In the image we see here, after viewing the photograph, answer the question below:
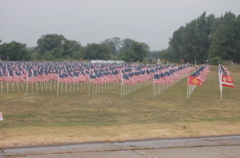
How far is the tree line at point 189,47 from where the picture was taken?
9406cm

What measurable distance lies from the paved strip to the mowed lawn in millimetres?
877

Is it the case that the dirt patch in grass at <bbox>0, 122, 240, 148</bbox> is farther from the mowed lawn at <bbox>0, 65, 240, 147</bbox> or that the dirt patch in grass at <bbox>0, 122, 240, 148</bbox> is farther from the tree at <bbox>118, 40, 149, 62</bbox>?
the tree at <bbox>118, 40, 149, 62</bbox>

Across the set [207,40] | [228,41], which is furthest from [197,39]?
[228,41]

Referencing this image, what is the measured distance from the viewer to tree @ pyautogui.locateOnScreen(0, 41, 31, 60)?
4094 inches

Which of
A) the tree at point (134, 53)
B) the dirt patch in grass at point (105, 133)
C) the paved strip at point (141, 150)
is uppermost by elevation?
the tree at point (134, 53)

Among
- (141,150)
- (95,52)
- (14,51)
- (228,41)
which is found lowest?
(141,150)

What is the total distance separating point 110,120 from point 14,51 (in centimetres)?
9195

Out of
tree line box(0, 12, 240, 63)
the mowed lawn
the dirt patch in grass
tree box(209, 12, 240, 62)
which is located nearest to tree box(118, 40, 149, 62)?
tree line box(0, 12, 240, 63)

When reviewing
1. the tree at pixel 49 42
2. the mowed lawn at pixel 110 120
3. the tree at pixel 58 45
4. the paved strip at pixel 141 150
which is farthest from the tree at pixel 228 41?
the paved strip at pixel 141 150

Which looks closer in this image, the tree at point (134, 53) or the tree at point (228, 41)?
the tree at point (228, 41)

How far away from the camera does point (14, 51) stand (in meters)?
104

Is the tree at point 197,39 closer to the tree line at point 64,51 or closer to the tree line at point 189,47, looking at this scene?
the tree line at point 189,47

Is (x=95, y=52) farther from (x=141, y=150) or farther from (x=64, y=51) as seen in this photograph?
(x=141, y=150)

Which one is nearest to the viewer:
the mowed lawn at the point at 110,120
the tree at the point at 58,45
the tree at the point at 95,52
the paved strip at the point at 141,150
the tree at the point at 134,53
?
the paved strip at the point at 141,150
